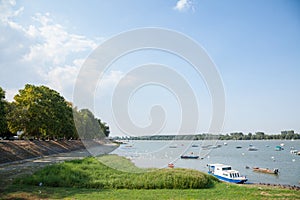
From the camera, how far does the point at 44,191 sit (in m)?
17.6

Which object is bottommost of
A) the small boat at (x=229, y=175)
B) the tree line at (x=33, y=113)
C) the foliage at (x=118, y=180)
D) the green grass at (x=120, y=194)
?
the small boat at (x=229, y=175)

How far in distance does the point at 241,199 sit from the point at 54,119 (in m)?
44.6

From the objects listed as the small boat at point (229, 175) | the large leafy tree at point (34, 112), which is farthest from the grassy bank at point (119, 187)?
the large leafy tree at point (34, 112)

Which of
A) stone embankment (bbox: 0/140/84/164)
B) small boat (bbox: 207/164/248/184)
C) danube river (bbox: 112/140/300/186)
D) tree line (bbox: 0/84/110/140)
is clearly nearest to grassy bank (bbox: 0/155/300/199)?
small boat (bbox: 207/164/248/184)

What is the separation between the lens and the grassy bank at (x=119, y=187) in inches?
665

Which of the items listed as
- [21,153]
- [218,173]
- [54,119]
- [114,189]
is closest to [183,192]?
[114,189]

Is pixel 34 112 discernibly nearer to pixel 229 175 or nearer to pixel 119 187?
pixel 119 187

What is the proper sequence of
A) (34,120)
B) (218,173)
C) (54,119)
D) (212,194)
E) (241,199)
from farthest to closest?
(54,119) → (34,120) → (218,173) → (212,194) → (241,199)

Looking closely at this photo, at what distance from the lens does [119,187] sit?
19.5m

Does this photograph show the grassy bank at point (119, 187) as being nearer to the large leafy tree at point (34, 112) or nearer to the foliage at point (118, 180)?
the foliage at point (118, 180)

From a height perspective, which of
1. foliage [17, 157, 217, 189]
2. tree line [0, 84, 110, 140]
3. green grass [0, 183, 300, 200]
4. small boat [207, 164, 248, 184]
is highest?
tree line [0, 84, 110, 140]

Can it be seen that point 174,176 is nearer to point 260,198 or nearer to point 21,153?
point 260,198

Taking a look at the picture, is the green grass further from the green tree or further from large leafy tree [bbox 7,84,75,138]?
the green tree

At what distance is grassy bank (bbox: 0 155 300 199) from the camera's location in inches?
665
